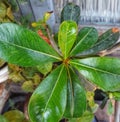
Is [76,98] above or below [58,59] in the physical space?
below

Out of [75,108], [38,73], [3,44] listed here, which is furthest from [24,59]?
[38,73]

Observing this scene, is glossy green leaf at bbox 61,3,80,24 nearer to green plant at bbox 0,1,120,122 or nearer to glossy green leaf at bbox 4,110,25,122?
green plant at bbox 0,1,120,122

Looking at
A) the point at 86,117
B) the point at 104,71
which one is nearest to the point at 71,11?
the point at 104,71

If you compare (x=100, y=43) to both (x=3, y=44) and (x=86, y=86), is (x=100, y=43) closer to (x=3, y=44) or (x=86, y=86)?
(x=86, y=86)

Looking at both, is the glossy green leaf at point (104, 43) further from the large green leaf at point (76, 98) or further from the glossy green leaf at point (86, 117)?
the glossy green leaf at point (86, 117)

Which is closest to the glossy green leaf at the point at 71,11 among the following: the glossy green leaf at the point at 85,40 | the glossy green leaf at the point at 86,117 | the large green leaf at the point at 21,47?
the glossy green leaf at the point at 85,40

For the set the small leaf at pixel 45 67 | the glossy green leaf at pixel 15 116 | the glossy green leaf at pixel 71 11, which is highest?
the glossy green leaf at pixel 71 11

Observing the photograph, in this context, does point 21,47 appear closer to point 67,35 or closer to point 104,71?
point 67,35
